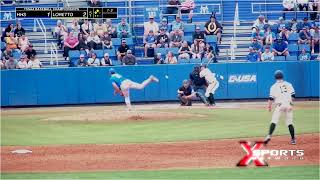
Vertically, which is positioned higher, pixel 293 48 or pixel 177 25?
pixel 177 25

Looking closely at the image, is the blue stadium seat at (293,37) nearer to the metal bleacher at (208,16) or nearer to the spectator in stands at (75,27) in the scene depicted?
the metal bleacher at (208,16)

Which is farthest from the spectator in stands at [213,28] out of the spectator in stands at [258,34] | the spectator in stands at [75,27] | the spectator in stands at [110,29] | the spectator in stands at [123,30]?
the spectator in stands at [75,27]

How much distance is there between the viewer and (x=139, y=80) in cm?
2980

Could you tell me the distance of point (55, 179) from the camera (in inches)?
587

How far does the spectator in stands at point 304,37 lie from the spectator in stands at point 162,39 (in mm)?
5251

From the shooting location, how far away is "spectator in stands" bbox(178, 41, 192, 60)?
30062mm

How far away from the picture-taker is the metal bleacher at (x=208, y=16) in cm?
3119

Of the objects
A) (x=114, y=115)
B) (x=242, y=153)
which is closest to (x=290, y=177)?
(x=242, y=153)

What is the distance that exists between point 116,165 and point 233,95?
46.2 ft

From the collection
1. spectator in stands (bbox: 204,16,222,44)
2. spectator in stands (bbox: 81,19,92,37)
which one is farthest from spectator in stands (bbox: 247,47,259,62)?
spectator in stands (bbox: 81,19,92,37)

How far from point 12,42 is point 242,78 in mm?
8971

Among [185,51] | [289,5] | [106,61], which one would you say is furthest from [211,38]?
[106,61]

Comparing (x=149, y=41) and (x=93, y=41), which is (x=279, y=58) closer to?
(x=149, y=41)

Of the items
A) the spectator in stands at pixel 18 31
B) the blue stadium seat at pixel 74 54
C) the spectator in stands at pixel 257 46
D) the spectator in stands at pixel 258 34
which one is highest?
the spectator in stands at pixel 18 31
